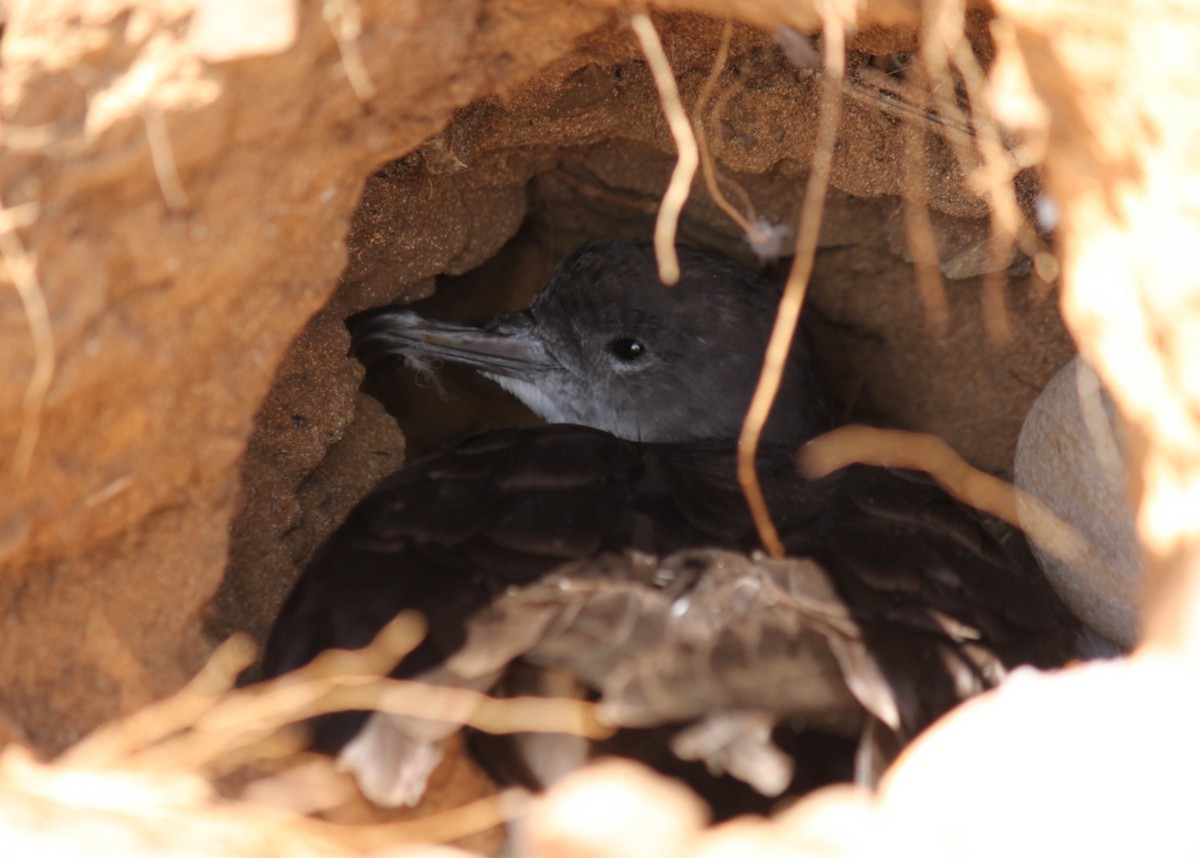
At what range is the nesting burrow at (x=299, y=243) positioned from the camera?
1.72m

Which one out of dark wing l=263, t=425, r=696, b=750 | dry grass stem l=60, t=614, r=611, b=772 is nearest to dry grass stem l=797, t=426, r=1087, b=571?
dark wing l=263, t=425, r=696, b=750

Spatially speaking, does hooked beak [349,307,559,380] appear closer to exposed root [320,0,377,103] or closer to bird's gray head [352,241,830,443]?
bird's gray head [352,241,830,443]

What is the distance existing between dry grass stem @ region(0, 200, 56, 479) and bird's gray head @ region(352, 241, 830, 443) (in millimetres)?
1281

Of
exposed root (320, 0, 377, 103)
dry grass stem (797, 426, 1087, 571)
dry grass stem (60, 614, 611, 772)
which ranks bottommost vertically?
dry grass stem (797, 426, 1087, 571)

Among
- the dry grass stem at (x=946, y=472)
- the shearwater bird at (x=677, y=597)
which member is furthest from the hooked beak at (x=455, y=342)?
the dry grass stem at (x=946, y=472)

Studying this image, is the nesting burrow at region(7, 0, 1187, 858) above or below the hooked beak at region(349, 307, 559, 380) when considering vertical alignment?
above

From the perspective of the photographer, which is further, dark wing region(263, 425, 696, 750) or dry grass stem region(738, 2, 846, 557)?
dark wing region(263, 425, 696, 750)

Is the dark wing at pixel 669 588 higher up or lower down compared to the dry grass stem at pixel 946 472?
higher up

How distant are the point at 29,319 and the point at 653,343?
Result: 1.69 metres

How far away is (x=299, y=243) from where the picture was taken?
2.09 m

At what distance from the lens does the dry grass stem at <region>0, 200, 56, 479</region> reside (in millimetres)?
1652

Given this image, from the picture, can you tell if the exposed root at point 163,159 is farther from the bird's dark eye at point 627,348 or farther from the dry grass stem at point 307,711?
the bird's dark eye at point 627,348

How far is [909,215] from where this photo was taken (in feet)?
9.91

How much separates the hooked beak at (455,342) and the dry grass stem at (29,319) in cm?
126
